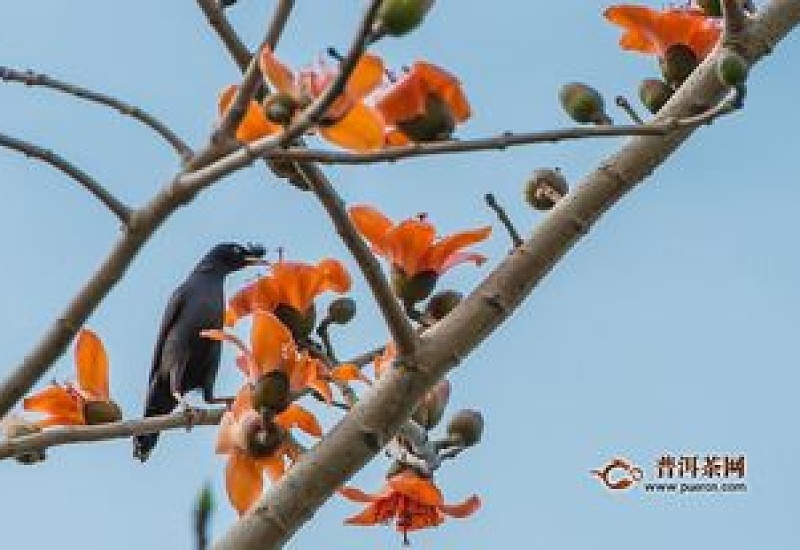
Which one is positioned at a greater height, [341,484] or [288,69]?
[288,69]

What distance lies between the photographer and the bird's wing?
557cm

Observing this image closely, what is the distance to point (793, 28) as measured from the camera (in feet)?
9.44

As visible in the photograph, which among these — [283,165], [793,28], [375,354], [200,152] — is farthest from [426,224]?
[200,152]

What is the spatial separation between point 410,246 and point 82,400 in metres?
0.74

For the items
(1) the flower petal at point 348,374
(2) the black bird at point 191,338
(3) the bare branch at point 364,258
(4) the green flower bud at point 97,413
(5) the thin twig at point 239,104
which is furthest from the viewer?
(2) the black bird at point 191,338

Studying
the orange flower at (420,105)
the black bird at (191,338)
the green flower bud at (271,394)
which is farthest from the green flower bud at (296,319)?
the black bird at (191,338)

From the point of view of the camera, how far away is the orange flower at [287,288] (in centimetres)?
302

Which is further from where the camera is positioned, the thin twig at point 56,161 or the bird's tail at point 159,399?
the bird's tail at point 159,399

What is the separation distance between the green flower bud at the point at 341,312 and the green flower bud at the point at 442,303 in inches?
13.9

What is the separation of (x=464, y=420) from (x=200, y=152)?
1.14 m

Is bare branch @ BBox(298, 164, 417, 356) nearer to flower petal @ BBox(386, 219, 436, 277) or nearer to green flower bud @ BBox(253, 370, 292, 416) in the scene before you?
green flower bud @ BBox(253, 370, 292, 416)

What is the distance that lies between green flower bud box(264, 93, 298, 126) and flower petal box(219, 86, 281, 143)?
126 millimetres

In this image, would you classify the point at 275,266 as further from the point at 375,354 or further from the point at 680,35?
the point at 680,35

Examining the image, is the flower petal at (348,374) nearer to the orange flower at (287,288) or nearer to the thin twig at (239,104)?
the orange flower at (287,288)
